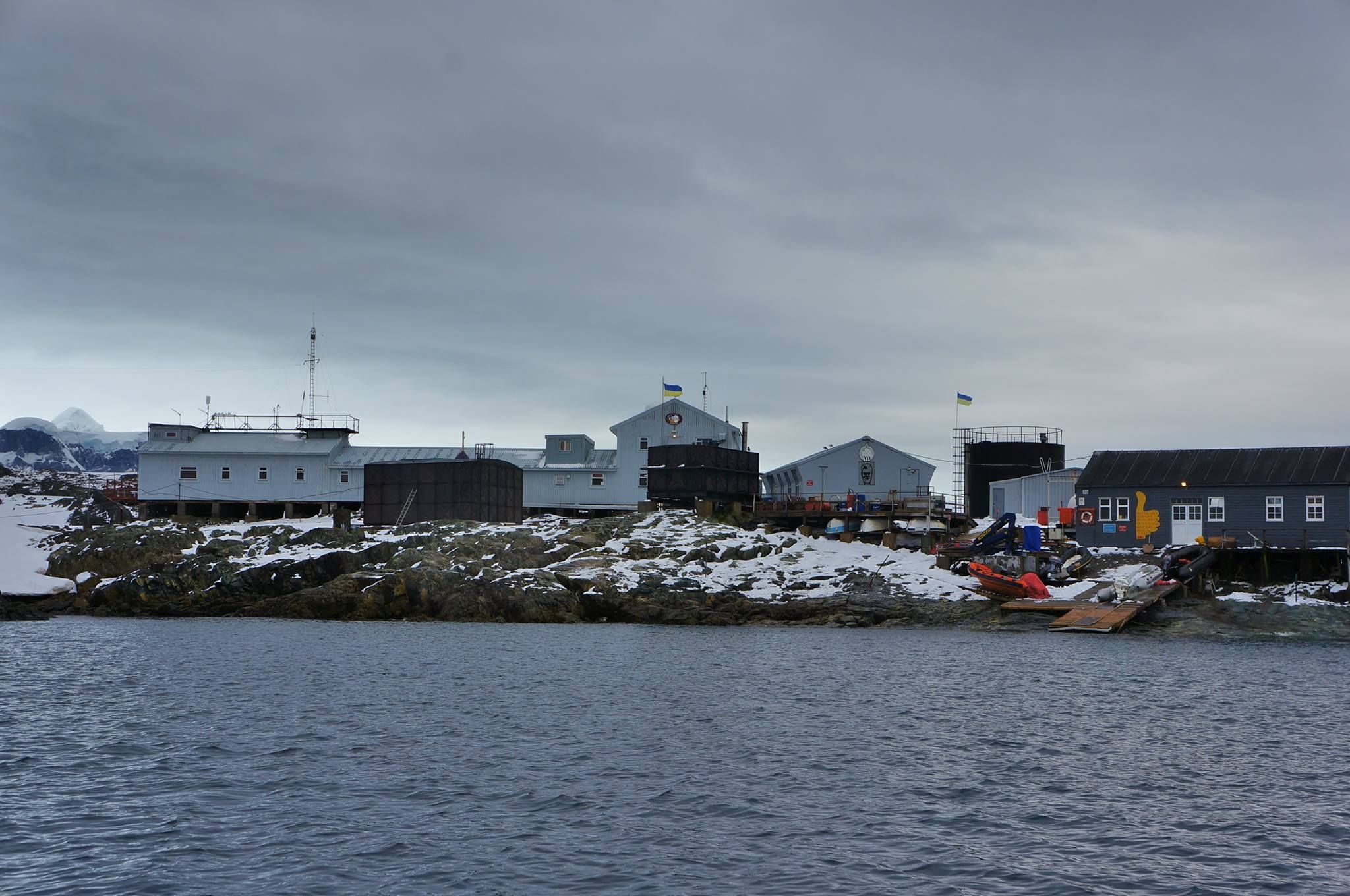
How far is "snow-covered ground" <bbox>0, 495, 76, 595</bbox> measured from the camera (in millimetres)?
65194

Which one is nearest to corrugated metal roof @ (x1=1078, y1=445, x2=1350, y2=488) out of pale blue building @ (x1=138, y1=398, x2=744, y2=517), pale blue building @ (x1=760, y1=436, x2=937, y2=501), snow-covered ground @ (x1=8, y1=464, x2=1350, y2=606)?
snow-covered ground @ (x1=8, y1=464, x2=1350, y2=606)

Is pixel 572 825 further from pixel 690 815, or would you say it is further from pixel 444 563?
pixel 444 563

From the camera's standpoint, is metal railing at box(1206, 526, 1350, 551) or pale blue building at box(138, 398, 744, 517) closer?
metal railing at box(1206, 526, 1350, 551)

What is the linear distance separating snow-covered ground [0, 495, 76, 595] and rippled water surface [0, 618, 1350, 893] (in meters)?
30.6

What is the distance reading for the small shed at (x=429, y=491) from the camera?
7506 cm

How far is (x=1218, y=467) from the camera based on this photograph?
6303 cm

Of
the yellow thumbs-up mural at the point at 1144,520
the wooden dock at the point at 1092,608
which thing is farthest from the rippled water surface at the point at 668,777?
the yellow thumbs-up mural at the point at 1144,520

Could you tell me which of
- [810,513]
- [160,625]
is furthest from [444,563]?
[810,513]

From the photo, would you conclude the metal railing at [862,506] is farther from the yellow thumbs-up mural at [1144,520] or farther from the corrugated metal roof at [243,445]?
the corrugated metal roof at [243,445]

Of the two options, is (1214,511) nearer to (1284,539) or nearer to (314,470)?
(1284,539)

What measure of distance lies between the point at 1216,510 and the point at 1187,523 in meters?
1.65

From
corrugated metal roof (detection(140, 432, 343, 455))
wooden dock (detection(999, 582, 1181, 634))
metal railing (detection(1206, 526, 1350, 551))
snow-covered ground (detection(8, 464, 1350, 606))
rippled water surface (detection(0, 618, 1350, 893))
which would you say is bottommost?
rippled water surface (detection(0, 618, 1350, 893))

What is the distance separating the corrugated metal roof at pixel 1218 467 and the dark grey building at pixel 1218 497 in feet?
0.16

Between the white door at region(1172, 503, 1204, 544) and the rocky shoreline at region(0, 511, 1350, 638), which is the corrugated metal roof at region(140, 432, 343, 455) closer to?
the rocky shoreline at region(0, 511, 1350, 638)
